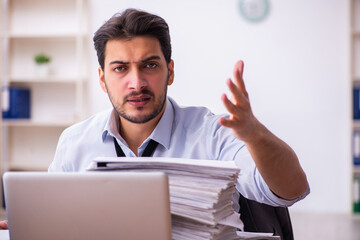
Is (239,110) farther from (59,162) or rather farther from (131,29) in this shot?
(59,162)

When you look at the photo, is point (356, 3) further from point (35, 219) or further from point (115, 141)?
point (35, 219)

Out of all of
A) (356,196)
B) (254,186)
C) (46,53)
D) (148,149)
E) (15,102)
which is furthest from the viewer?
(46,53)

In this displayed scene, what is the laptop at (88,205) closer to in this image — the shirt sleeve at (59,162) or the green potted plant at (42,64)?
the shirt sleeve at (59,162)

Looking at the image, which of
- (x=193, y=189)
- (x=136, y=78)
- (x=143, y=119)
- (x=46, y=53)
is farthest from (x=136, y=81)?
(x=46, y=53)

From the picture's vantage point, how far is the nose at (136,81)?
133cm

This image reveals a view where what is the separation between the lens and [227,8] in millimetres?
4949

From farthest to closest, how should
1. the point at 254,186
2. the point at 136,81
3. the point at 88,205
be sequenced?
the point at 136,81, the point at 254,186, the point at 88,205

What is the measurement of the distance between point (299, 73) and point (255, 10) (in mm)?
748

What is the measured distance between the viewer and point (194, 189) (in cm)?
90

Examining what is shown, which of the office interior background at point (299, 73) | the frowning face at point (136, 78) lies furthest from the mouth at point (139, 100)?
the office interior background at point (299, 73)

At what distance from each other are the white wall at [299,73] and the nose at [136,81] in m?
3.59

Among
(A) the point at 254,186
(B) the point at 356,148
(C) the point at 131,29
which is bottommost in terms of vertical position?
Result: (B) the point at 356,148

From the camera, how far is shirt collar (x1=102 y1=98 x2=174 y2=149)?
1.44 meters

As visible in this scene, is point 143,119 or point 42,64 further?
point 42,64
